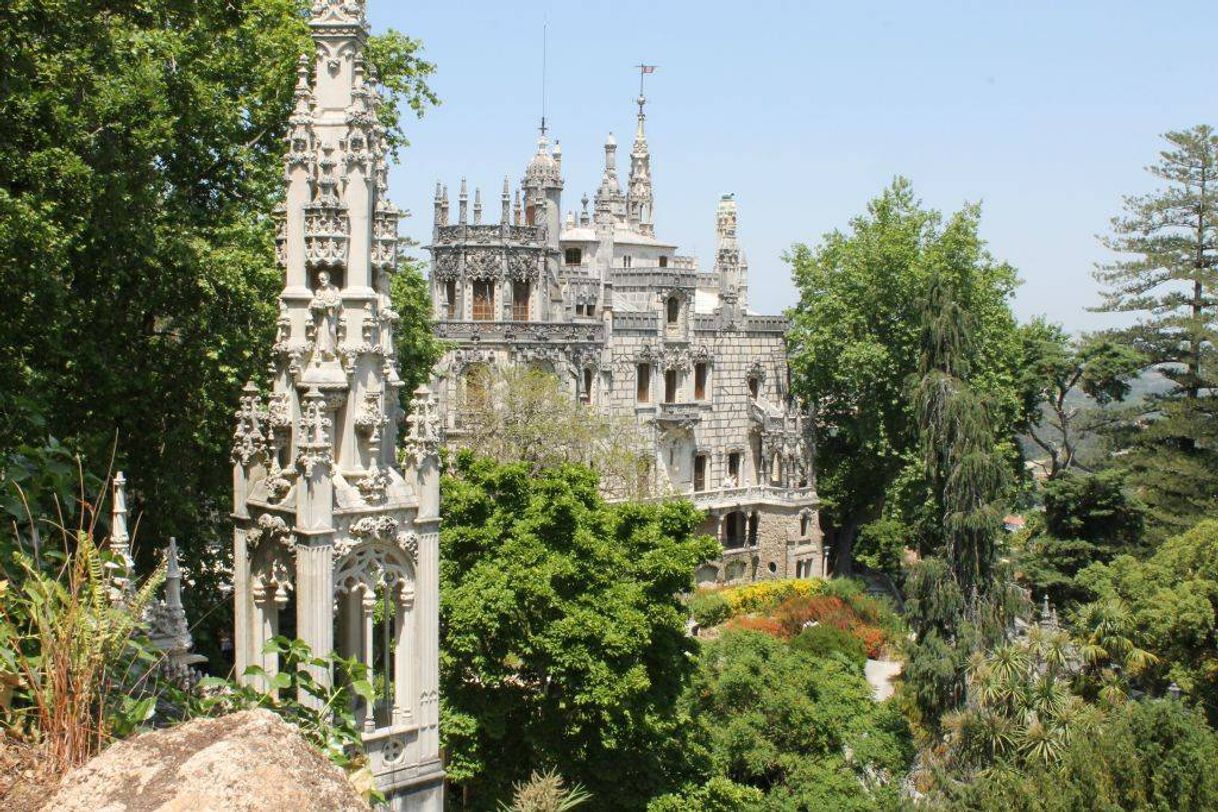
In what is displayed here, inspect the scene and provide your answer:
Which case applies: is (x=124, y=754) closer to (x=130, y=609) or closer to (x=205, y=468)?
(x=130, y=609)

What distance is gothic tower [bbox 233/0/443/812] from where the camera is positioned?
423 inches

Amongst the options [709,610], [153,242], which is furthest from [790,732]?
[709,610]

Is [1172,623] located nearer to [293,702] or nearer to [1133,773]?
[1133,773]

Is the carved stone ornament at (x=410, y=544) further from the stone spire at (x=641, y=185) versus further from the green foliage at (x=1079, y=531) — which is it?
the stone spire at (x=641, y=185)

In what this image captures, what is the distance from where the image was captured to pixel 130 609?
22.0 ft

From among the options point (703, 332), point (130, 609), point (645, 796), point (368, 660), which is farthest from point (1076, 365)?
point (130, 609)

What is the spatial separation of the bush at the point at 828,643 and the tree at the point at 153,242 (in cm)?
1814

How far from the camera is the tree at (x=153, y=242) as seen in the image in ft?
56.9

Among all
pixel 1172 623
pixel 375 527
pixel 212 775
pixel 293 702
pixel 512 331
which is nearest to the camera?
pixel 212 775

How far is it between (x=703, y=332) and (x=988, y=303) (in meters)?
11.8

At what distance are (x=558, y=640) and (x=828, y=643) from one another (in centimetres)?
1776

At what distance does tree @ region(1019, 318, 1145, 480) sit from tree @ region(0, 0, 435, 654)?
32295 mm

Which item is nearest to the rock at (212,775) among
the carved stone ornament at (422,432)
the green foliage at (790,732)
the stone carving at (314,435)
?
the stone carving at (314,435)

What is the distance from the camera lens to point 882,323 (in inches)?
1938
